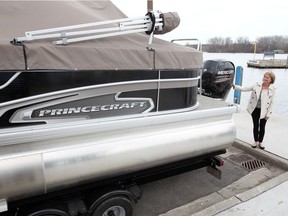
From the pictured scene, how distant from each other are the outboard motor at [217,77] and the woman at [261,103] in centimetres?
85

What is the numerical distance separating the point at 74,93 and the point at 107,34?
66 cm

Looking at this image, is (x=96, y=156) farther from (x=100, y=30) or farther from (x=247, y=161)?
(x=247, y=161)

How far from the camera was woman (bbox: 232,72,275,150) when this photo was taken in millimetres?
4410

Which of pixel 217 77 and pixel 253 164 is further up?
pixel 217 77

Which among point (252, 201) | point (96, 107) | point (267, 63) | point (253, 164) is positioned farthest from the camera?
point (267, 63)

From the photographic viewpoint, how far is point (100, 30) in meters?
2.55

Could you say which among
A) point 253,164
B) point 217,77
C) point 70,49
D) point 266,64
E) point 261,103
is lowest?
point 266,64

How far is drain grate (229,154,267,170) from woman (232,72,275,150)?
0.28m

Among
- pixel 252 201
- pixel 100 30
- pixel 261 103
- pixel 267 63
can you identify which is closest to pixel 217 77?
pixel 261 103

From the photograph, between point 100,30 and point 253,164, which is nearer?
point 100,30

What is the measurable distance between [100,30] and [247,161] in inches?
126

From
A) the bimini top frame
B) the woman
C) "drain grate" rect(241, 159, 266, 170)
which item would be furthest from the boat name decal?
the woman

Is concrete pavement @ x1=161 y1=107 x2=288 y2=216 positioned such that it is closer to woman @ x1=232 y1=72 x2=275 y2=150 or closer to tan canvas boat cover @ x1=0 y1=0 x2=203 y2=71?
woman @ x1=232 y1=72 x2=275 y2=150

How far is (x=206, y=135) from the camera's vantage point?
10.2 ft
